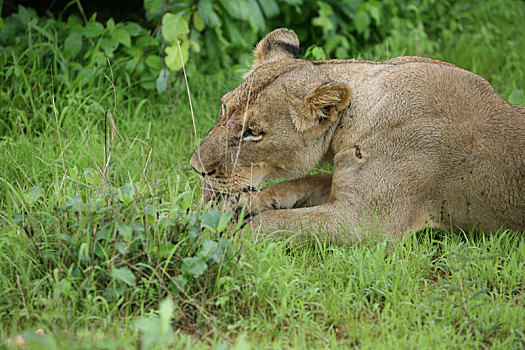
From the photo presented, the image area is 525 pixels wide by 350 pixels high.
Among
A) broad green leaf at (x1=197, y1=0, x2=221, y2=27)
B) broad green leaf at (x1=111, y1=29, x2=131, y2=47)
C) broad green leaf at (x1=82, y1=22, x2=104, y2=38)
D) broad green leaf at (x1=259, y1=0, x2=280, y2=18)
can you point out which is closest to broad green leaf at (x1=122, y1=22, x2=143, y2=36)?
broad green leaf at (x1=111, y1=29, x2=131, y2=47)

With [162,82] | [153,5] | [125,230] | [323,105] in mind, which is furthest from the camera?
[162,82]

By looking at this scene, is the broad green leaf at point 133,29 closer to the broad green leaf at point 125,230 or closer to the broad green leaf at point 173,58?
the broad green leaf at point 173,58

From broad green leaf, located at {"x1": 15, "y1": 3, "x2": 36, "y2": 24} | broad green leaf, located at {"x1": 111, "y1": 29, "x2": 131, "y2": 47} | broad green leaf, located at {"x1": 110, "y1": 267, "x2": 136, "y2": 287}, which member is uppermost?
broad green leaf, located at {"x1": 15, "y1": 3, "x2": 36, "y2": 24}

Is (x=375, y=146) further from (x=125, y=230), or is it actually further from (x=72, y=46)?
(x=72, y=46)

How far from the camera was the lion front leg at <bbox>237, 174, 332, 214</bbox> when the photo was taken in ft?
15.2

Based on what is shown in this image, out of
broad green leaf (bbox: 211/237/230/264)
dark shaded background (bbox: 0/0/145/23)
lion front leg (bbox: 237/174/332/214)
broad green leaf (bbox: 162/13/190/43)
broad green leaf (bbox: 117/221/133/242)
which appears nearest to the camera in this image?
broad green leaf (bbox: 117/221/133/242)

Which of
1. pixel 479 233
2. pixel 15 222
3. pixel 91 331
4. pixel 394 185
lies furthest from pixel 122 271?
pixel 479 233

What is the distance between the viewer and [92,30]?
6.20m

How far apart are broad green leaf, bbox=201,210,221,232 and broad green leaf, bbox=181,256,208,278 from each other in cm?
21

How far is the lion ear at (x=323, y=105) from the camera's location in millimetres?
4086

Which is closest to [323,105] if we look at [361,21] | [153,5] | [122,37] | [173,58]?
[173,58]

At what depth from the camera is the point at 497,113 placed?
4.30 meters

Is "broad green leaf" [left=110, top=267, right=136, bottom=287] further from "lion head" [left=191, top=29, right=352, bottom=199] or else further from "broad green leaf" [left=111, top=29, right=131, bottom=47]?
"broad green leaf" [left=111, top=29, right=131, bottom=47]

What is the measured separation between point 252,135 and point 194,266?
119cm
